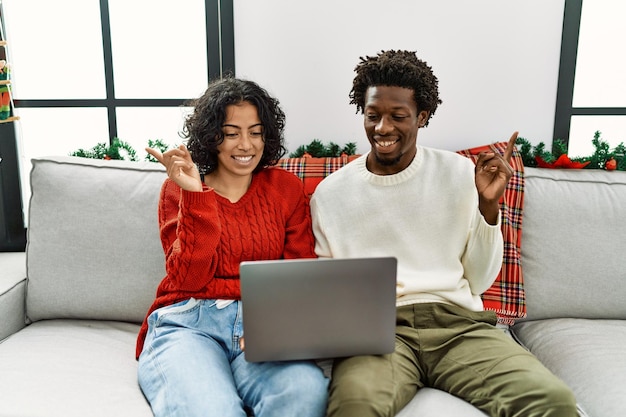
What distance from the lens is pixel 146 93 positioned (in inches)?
75.7

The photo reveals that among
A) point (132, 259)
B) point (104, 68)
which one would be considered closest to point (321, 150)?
point (132, 259)

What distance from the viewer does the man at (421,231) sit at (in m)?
1.17

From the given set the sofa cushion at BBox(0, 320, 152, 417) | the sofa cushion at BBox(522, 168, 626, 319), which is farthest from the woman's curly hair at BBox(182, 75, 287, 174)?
the sofa cushion at BBox(522, 168, 626, 319)

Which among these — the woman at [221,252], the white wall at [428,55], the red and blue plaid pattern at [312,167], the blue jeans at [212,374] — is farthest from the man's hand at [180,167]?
the white wall at [428,55]

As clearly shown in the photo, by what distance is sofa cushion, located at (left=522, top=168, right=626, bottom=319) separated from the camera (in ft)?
5.02

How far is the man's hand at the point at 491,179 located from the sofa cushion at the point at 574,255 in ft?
1.21

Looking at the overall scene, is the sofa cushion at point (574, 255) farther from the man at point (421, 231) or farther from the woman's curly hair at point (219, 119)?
the woman's curly hair at point (219, 119)

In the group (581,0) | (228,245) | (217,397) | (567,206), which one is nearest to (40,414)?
(217,397)

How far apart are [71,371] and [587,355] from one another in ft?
4.17

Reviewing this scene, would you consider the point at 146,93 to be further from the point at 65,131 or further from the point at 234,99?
the point at 234,99

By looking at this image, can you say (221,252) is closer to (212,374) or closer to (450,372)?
(212,374)

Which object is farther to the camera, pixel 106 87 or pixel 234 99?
pixel 106 87

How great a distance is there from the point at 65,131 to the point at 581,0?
190 cm

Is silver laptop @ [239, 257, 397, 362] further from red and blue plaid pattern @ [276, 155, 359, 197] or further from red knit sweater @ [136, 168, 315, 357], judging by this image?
red and blue plaid pattern @ [276, 155, 359, 197]
